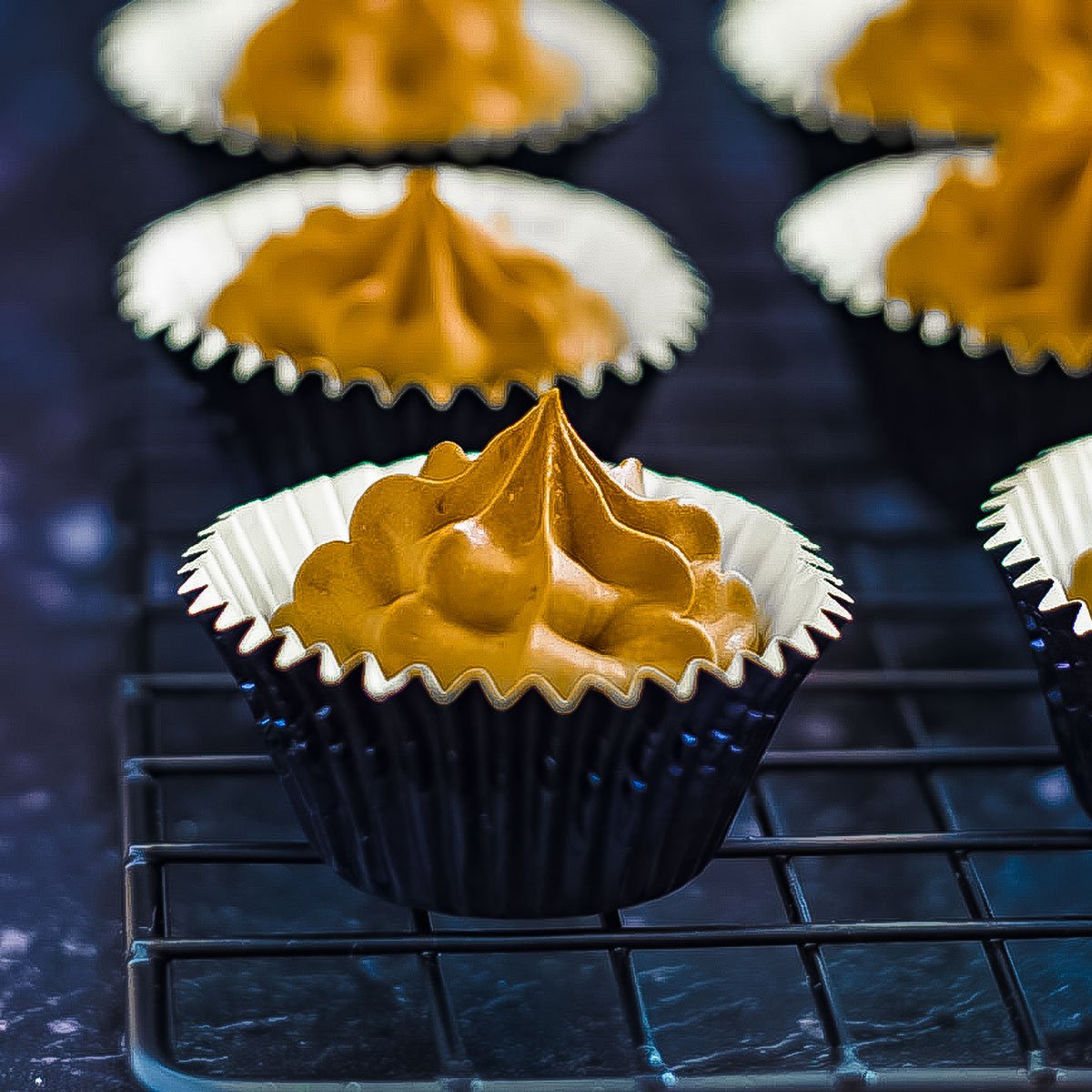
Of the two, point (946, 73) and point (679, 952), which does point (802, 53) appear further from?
point (679, 952)

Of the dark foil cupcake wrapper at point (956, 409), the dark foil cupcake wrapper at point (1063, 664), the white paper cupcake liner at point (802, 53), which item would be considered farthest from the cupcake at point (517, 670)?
the white paper cupcake liner at point (802, 53)

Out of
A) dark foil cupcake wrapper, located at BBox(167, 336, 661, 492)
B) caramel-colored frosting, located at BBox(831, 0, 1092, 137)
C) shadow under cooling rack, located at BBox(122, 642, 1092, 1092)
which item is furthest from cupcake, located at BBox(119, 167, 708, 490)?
caramel-colored frosting, located at BBox(831, 0, 1092, 137)

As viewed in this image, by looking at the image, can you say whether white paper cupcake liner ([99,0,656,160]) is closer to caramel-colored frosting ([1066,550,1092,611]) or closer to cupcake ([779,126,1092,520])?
cupcake ([779,126,1092,520])

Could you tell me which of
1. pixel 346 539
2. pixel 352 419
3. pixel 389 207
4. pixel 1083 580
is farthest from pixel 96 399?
pixel 1083 580

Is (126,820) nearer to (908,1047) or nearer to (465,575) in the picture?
(465,575)


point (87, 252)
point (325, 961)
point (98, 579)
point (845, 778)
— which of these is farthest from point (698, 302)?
point (87, 252)

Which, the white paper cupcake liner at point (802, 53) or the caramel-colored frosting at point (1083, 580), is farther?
the white paper cupcake liner at point (802, 53)

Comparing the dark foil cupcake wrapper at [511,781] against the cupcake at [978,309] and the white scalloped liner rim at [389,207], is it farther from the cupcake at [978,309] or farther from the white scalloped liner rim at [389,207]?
the cupcake at [978,309]
